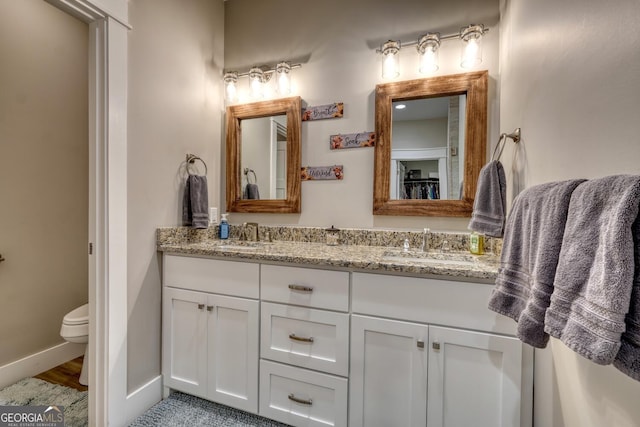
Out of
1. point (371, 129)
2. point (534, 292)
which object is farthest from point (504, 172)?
point (534, 292)

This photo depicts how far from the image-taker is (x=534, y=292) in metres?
0.65

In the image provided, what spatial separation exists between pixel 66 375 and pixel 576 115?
2986mm

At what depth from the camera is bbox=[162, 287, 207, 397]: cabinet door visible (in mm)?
1505

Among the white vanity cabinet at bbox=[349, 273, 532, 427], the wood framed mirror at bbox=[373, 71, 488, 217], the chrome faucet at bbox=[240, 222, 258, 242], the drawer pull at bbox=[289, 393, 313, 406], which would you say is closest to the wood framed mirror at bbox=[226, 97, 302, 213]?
the chrome faucet at bbox=[240, 222, 258, 242]

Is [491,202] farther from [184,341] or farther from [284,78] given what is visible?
[184,341]

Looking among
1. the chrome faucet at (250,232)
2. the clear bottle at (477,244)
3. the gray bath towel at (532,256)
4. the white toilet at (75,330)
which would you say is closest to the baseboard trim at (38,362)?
the white toilet at (75,330)

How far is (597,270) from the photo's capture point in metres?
0.49

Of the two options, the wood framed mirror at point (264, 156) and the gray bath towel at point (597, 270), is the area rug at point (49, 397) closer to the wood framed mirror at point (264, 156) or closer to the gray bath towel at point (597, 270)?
the wood framed mirror at point (264, 156)

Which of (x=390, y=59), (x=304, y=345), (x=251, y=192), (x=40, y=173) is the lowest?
(x=304, y=345)

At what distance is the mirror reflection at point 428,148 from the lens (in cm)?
158

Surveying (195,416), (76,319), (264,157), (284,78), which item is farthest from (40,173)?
(195,416)

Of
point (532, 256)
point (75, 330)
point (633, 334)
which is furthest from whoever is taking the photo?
point (75, 330)

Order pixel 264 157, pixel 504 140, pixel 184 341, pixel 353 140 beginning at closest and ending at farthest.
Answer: pixel 504 140
pixel 184 341
pixel 353 140
pixel 264 157

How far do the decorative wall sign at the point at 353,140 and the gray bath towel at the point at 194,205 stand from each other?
2.92 ft
